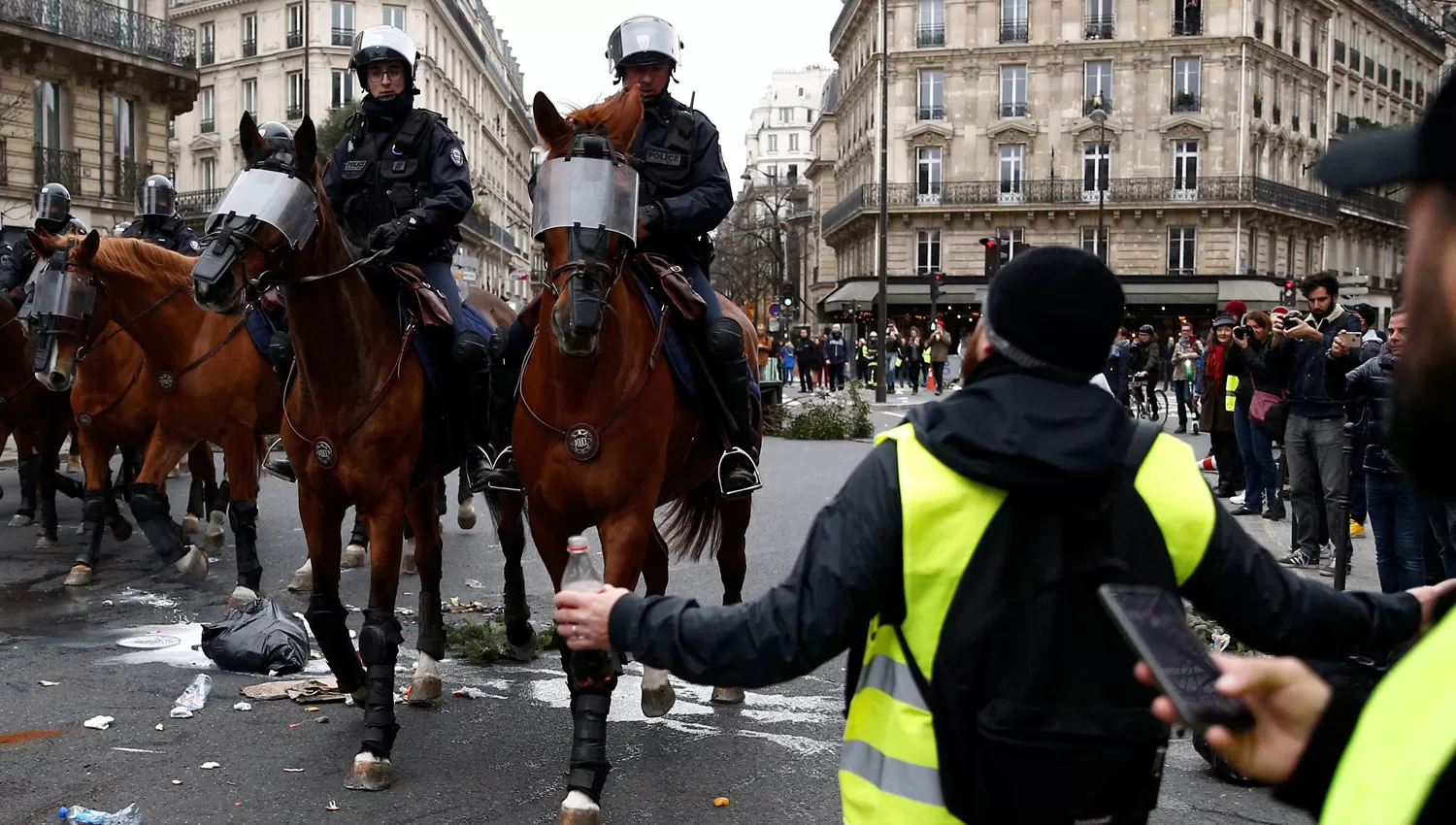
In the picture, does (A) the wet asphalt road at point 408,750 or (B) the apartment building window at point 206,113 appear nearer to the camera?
(A) the wet asphalt road at point 408,750

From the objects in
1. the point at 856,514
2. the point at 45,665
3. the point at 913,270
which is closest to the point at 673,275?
the point at 856,514

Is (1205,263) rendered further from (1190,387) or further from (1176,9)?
(1190,387)

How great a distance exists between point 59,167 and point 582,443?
2871cm

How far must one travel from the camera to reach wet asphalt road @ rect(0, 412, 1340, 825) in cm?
475

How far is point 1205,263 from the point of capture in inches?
2105

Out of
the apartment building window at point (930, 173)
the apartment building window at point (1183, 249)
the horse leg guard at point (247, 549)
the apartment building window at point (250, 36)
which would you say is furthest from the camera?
the apartment building window at point (250, 36)

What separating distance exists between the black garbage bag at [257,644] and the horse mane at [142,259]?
2.89m

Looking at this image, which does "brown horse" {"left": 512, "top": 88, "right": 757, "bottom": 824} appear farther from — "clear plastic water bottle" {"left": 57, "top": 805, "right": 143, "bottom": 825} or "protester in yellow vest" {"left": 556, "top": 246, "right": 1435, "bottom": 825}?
"protester in yellow vest" {"left": 556, "top": 246, "right": 1435, "bottom": 825}

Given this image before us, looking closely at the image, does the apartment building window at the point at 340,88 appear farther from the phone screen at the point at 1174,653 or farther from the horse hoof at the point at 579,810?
the phone screen at the point at 1174,653

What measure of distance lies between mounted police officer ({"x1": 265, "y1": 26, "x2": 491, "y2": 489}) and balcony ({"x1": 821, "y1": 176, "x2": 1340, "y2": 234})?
163 ft

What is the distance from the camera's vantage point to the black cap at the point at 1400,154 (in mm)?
1153

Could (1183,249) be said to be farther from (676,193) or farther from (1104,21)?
(676,193)

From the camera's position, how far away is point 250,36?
60.4 m

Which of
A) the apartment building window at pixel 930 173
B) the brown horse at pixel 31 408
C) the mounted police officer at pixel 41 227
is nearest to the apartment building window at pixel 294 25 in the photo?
the apartment building window at pixel 930 173
